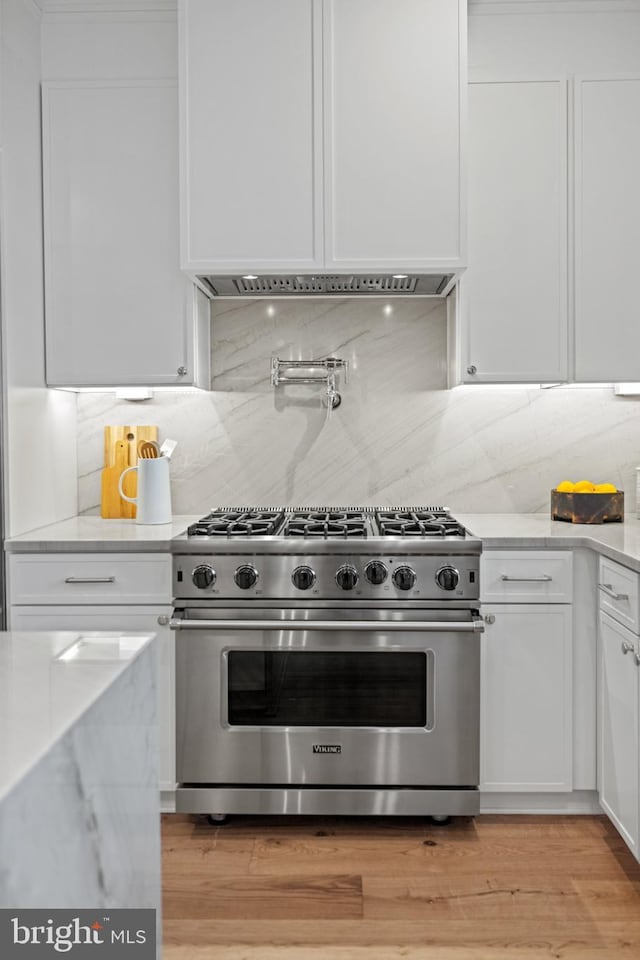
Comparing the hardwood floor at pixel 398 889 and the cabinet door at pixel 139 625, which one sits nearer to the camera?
the hardwood floor at pixel 398 889

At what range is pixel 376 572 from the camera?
259 centimetres

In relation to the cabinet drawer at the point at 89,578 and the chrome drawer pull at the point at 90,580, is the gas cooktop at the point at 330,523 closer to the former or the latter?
the cabinet drawer at the point at 89,578

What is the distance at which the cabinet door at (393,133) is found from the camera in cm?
269

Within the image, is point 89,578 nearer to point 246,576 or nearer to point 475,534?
point 246,576

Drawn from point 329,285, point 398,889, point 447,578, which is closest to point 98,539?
point 447,578

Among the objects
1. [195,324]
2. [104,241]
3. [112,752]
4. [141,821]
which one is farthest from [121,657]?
[104,241]

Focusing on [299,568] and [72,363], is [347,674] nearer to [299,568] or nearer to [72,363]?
[299,568]

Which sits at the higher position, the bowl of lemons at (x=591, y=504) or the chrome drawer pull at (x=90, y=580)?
the bowl of lemons at (x=591, y=504)

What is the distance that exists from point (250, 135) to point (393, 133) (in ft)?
1.58

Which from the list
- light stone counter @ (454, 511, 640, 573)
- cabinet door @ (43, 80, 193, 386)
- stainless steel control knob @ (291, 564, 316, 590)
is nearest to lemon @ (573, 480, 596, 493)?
light stone counter @ (454, 511, 640, 573)

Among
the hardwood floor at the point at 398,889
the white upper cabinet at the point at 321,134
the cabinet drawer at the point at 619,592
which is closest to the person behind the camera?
the hardwood floor at the point at 398,889

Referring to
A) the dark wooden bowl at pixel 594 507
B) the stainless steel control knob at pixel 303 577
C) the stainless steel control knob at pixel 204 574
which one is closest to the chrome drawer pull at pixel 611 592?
the dark wooden bowl at pixel 594 507

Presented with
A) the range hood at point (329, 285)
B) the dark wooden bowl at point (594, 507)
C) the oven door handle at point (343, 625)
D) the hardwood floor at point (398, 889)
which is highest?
the range hood at point (329, 285)

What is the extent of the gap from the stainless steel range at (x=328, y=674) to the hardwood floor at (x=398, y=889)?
0.35 ft
